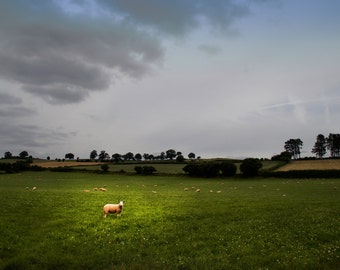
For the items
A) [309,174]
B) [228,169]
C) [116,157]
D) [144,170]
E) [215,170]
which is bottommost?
[309,174]

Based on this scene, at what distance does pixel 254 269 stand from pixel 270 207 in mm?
16059

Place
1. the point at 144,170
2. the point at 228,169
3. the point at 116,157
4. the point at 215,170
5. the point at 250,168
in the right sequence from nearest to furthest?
the point at 250,168
the point at 228,169
the point at 215,170
the point at 144,170
the point at 116,157

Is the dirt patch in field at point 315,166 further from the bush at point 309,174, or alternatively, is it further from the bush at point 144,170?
the bush at point 144,170

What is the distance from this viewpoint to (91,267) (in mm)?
13469

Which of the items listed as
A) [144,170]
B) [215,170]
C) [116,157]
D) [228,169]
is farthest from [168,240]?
[116,157]

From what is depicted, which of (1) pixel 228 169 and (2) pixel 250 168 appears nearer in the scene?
(2) pixel 250 168

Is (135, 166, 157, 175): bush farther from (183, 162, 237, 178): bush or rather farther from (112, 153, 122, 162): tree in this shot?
(112, 153, 122, 162): tree

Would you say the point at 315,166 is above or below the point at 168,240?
above

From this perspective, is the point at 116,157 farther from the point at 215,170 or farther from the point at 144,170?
the point at 215,170

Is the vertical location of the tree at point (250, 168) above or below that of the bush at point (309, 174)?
above

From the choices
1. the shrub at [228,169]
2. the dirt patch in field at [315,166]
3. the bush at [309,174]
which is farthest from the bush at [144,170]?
the dirt patch in field at [315,166]

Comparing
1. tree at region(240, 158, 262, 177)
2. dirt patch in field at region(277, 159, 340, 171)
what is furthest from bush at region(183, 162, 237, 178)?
dirt patch in field at region(277, 159, 340, 171)

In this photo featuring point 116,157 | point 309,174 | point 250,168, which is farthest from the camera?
point 116,157

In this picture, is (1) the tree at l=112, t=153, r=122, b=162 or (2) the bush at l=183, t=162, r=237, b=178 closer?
(2) the bush at l=183, t=162, r=237, b=178
